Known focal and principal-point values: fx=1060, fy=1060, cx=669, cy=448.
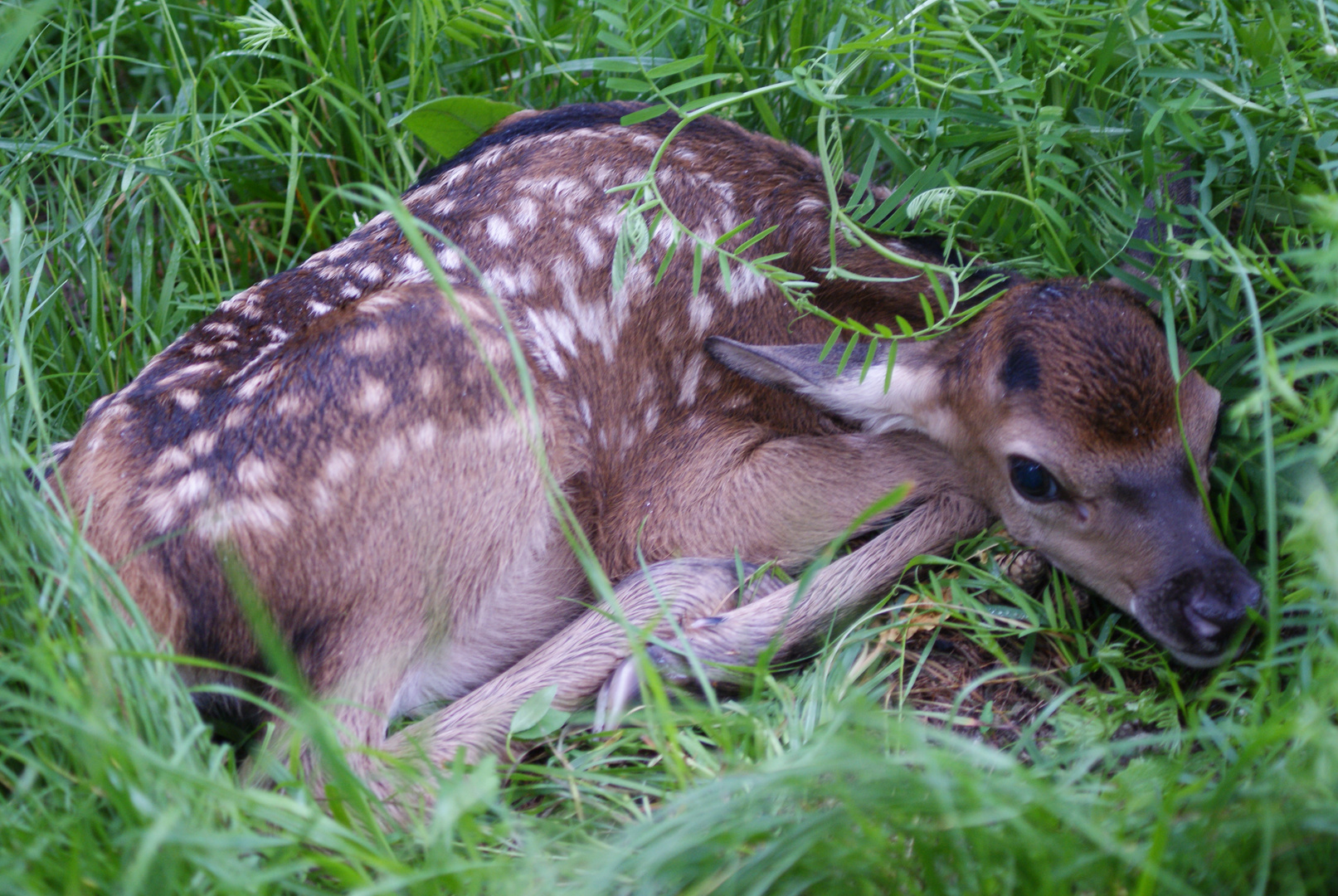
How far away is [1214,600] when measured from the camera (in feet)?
7.59

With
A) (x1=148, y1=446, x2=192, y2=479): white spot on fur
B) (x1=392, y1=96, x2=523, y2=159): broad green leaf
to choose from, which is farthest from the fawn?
(x1=392, y1=96, x2=523, y2=159): broad green leaf

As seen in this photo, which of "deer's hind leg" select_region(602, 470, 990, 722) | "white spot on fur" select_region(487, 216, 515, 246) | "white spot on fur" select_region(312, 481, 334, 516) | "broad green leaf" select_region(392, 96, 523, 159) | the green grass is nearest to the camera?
the green grass

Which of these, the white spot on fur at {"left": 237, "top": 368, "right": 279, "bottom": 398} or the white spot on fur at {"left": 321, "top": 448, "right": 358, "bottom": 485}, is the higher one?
→ the white spot on fur at {"left": 237, "top": 368, "right": 279, "bottom": 398}

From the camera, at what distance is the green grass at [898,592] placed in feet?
5.40

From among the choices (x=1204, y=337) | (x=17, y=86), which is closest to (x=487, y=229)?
(x=17, y=86)

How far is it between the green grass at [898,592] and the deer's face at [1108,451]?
99 millimetres

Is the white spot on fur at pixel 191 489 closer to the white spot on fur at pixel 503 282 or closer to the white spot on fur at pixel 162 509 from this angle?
the white spot on fur at pixel 162 509

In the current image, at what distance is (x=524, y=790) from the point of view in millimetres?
2271

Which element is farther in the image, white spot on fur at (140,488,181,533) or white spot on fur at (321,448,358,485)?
white spot on fur at (321,448,358,485)

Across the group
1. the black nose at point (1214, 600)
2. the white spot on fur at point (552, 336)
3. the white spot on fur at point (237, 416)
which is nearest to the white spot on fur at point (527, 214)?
the white spot on fur at point (552, 336)

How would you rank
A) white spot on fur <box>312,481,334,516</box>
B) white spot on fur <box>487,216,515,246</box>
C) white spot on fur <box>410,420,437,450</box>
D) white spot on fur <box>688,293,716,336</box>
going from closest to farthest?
1. white spot on fur <box>312,481,334,516</box>
2. white spot on fur <box>410,420,437,450</box>
3. white spot on fur <box>487,216,515,246</box>
4. white spot on fur <box>688,293,716,336</box>

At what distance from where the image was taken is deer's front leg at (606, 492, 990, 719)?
8.62 feet

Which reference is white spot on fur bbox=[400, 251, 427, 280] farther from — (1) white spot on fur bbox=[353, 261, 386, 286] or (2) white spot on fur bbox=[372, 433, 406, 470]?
(2) white spot on fur bbox=[372, 433, 406, 470]

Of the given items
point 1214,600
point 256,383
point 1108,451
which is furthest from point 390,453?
point 1214,600
